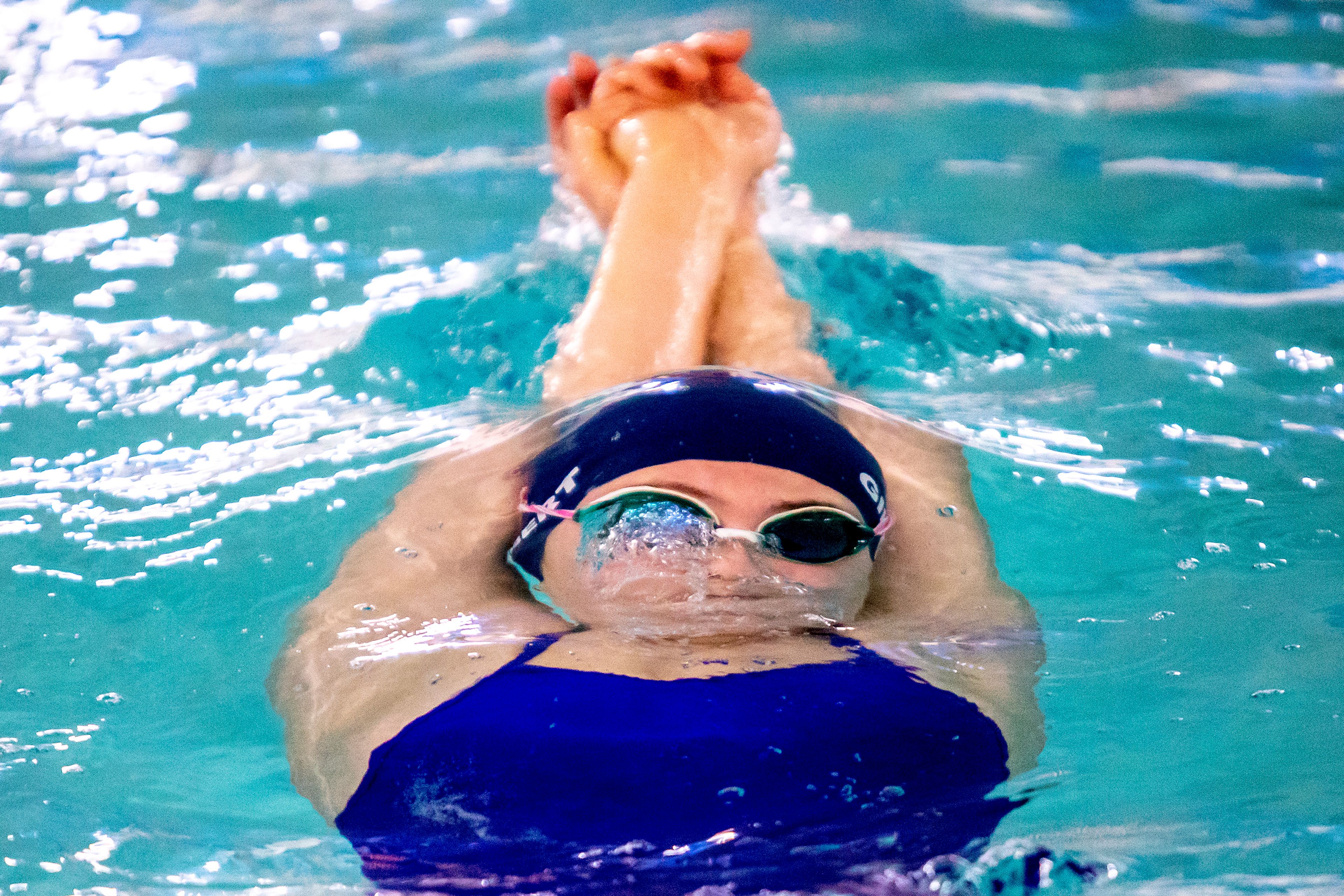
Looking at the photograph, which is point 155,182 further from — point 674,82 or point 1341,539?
point 1341,539

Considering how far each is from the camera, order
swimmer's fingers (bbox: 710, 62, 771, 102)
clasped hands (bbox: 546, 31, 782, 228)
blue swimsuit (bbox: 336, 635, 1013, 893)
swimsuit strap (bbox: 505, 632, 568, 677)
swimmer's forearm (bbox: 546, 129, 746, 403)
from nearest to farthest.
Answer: blue swimsuit (bbox: 336, 635, 1013, 893), swimsuit strap (bbox: 505, 632, 568, 677), swimmer's forearm (bbox: 546, 129, 746, 403), clasped hands (bbox: 546, 31, 782, 228), swimmer's fingers (bbox: 710, 62, 771, 102)

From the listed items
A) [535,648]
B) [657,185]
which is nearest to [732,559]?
[535,648]

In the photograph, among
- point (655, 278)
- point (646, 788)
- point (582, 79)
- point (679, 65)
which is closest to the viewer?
point (646, 788)

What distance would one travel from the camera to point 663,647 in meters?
1.90

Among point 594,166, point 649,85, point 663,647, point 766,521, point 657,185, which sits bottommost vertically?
point 663,647

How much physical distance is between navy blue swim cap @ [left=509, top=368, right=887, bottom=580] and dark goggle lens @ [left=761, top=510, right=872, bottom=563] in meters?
0.11

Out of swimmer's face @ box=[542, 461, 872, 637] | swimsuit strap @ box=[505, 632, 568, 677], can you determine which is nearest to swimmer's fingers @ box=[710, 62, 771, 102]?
swimmer's face @ box=[542, 461, 872, 637]

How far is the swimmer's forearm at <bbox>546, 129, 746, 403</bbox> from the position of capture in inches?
104

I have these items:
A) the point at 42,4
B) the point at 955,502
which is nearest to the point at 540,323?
the point at 955,502

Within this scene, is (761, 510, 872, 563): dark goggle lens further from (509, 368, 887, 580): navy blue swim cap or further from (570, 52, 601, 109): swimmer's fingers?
(570, 52, 601, 109): swimmer's fingers

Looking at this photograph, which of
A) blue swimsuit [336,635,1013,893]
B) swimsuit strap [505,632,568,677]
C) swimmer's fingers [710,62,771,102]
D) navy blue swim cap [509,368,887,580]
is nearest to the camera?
blue swimsuit [336,635,1013,893]

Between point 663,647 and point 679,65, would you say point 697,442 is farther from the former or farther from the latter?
point 679,65

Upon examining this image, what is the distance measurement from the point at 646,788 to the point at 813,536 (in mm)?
569

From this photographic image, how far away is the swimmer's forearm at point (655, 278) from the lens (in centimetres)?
263
